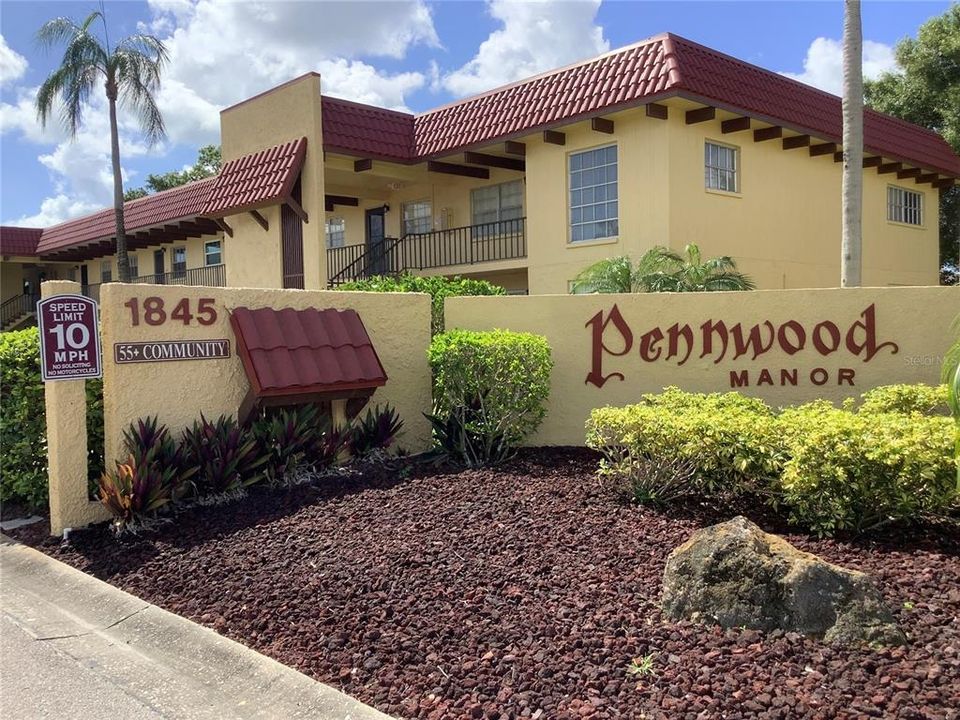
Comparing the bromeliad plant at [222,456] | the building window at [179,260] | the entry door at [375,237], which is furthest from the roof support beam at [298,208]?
the building window at [179,260]

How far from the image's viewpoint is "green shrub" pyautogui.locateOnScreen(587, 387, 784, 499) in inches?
215

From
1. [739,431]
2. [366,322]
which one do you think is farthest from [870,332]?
[366,322]

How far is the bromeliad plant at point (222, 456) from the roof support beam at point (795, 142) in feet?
42.4

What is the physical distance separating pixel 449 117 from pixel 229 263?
6206 millimetres

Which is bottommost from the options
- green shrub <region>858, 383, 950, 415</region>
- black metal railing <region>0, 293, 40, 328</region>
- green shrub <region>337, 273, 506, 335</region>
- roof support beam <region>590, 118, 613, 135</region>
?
green shrub <region>858, 383, 950, 415</region>

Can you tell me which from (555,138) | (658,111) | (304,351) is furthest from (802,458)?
(555,138)

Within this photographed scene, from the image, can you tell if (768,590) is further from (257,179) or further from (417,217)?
(417,217)

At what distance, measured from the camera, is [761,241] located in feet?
51.0

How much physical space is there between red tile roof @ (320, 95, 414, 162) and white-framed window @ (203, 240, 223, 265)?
10.5m

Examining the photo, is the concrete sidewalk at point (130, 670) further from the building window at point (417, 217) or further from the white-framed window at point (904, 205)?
the white-framed window at point (904, 205)

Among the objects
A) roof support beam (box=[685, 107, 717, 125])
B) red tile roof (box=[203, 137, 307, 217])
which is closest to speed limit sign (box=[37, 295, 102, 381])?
red tile roof (box=[203, 137, 307, 217])

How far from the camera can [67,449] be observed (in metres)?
6.46

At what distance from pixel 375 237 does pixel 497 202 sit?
4.32 m

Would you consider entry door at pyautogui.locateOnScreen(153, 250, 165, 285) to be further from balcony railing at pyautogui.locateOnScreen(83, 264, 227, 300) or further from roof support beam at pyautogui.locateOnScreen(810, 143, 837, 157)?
roof support beam at pyautogui.locateOnScreen(810, 143, 837, 157)
